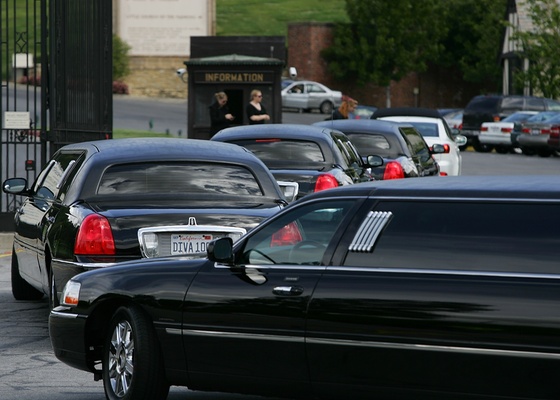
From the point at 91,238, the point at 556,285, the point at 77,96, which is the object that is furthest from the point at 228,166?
the point at 77,96

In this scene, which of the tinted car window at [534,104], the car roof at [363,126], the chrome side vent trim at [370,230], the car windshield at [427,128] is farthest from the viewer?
the tinted car window at [534,104]

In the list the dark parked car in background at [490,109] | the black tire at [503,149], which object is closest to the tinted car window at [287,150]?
the black tire at [503,149]

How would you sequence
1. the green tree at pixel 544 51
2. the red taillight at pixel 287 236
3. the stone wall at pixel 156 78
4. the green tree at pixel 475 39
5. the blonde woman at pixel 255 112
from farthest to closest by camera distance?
the stone wall at pixel 156 78
the green tree at pixel 475 39
the green tree at pixel 544 51
the blonde woman at pixel 255 112
the red taillight at pixel 287 236

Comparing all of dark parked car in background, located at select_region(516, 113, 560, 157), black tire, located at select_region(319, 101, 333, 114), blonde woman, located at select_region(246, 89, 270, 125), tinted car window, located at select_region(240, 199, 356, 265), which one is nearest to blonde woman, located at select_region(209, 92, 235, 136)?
blonde woman, located at select_region(246, 89, 270, 125)

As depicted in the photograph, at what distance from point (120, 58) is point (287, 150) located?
65195 millimetres

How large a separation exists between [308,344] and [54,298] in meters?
3.85

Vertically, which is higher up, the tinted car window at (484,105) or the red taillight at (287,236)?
the red taillight at (287,236)

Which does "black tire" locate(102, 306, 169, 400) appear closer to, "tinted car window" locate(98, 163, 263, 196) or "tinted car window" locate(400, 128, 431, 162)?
"tinted car window" locate(98, 163, 263, 196)

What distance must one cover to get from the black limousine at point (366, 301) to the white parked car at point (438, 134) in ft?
62.5

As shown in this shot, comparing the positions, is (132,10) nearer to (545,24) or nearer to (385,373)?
(545,24)

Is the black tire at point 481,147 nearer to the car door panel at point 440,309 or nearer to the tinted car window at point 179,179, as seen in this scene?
the tinted car window at point 179,179

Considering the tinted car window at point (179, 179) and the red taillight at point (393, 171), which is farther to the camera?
the red taillight at point (393, 171)

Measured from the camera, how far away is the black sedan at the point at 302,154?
15039 millimetres

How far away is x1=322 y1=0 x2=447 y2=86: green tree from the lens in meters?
81.9
